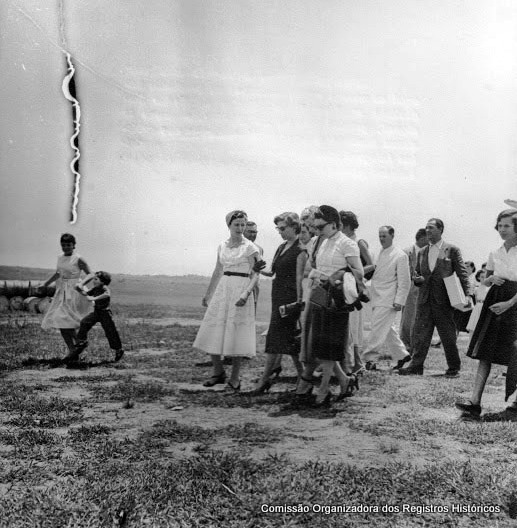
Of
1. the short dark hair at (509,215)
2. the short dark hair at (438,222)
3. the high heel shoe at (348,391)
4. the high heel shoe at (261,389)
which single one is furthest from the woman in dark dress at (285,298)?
the short dark hair at (438,222)

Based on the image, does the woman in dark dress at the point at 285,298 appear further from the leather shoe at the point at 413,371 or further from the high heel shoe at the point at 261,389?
the leather shoe at the point at 413,371

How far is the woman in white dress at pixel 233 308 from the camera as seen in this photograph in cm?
621

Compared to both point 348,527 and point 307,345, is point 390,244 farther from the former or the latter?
point 348,527

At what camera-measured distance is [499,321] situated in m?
5.12

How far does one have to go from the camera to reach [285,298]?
614cm

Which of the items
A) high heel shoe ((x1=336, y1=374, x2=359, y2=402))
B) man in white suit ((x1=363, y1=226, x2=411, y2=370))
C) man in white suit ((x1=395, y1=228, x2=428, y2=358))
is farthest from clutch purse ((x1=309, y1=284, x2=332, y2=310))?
man in white suit ((x1=395, y1=228, x2=428, y2=358))

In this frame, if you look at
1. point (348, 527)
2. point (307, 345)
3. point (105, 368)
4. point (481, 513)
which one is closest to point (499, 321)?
point (307, 345)

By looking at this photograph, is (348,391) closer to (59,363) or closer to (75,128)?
(59,363)

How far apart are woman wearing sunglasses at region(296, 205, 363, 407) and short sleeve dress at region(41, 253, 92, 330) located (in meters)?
4.01

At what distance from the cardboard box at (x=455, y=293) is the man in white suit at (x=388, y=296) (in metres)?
0.57

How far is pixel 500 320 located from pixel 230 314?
2725mm

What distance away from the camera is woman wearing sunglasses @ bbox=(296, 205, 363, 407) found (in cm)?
539

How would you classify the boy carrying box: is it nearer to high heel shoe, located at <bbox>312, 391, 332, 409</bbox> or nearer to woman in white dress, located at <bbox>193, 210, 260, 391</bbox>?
woman in white dress, located at <bbox>193, 210, 260, 391</bbox>

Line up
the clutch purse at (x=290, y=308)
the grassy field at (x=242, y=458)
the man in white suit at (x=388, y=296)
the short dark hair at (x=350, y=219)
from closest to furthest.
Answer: the grassy field at (x=242, y=458) → the clutch purse at (x=290, y=308) → the short dark hair at (x=350, y=219) → the man in white suit at (x=388, y=296)
